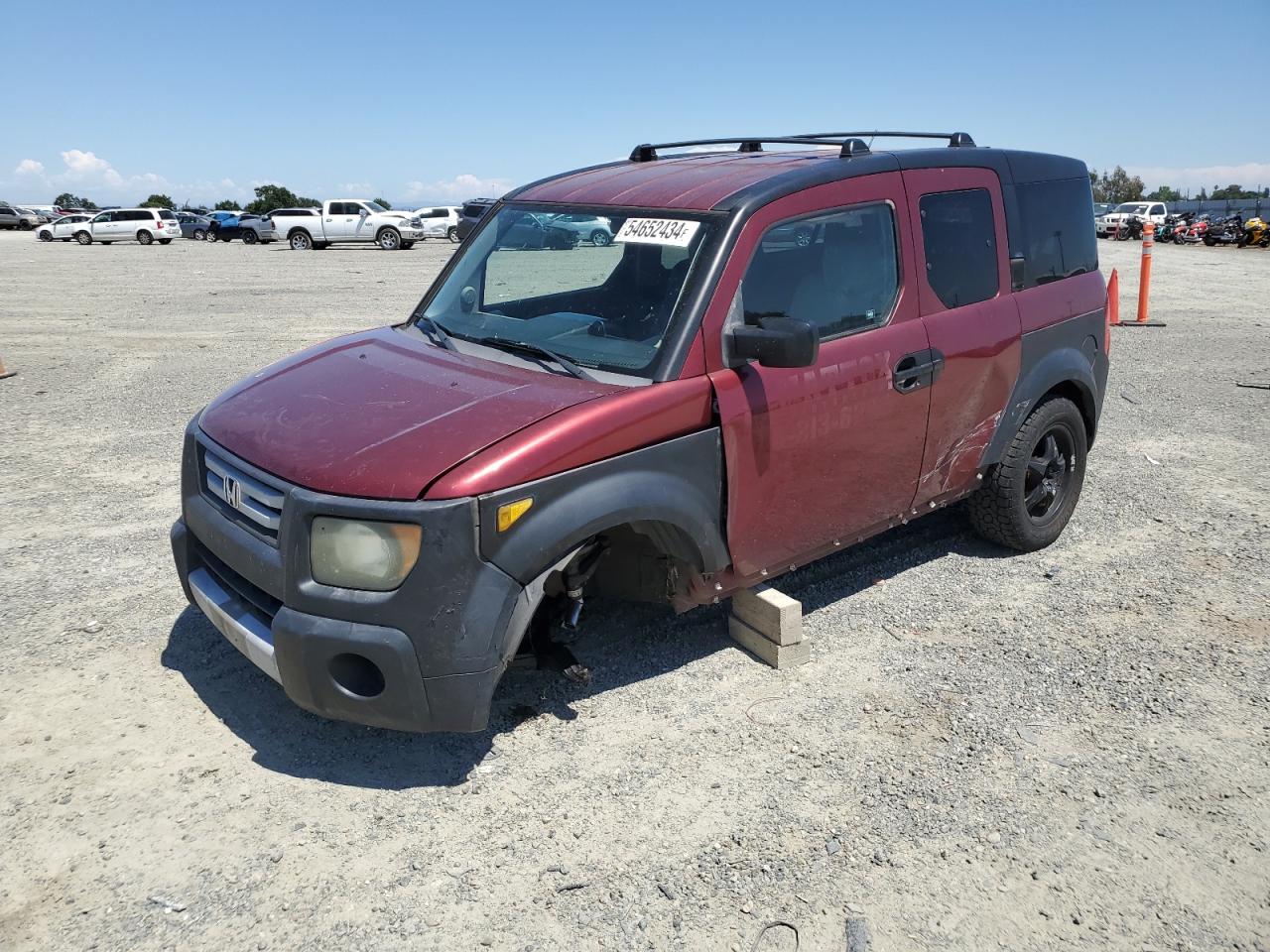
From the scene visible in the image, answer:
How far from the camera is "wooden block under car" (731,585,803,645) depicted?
4094 millimetres

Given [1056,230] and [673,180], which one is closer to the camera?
[673,180]

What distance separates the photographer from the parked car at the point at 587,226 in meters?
4.14

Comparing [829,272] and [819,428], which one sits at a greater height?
[829,272]

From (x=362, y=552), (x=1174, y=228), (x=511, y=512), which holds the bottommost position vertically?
(x=362, y=552)

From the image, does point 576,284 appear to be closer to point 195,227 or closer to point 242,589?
point 242,589

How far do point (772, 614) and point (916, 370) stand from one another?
4.01ft

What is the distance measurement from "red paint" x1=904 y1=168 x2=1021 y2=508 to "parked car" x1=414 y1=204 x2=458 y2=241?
35.6 m

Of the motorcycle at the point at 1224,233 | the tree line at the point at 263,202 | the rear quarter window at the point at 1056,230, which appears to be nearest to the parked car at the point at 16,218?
the tree line at the point at 263,202

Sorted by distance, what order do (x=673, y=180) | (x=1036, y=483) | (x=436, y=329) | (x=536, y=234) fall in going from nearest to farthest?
(x=673, y=180), (x=436, y=329), (x=536, y=234), (x=1036, y=483)

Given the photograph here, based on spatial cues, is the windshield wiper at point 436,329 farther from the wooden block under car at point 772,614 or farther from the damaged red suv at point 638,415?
the wooden block under car at point 772,614

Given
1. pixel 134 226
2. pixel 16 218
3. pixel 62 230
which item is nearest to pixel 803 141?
pixel 134 226

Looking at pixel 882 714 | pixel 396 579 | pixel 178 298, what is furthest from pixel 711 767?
pixel 178 298

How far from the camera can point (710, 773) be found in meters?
3.48

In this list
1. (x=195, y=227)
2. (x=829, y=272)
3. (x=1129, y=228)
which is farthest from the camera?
(x=195, y=227)
